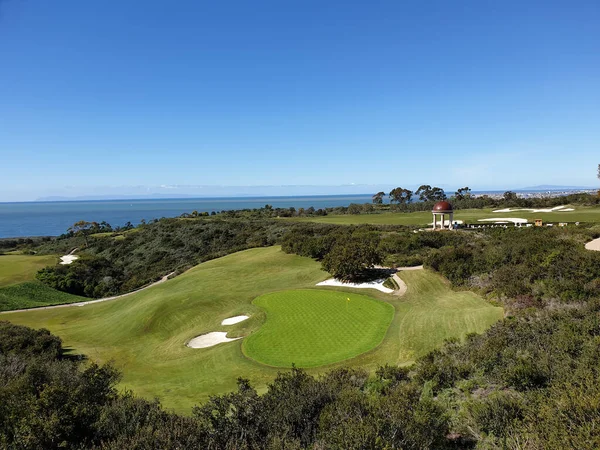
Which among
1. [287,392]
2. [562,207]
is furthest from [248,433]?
[562,207]

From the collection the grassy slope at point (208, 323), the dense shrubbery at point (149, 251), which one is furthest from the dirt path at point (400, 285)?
the dense shrubbery at point (149, 251)

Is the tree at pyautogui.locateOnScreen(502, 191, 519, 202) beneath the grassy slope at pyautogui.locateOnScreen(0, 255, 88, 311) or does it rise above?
above

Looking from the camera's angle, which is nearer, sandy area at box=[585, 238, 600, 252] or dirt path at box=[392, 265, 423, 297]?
sandy area at box=[585, 238, 600, 252]

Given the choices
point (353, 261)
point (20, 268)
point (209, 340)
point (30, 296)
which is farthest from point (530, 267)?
point (20, 268)

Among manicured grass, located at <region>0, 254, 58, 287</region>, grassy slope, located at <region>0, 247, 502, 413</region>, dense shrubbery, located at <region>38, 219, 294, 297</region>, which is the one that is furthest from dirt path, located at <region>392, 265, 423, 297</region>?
manicured grass, located at <region>0, 254, 58, 287</region>

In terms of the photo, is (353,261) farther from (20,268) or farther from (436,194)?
(436,194)

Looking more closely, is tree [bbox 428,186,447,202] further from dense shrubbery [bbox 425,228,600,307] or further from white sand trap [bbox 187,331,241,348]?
white sand trap [bbox 187,331,241,348]

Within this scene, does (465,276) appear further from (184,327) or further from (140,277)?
(140,277)
